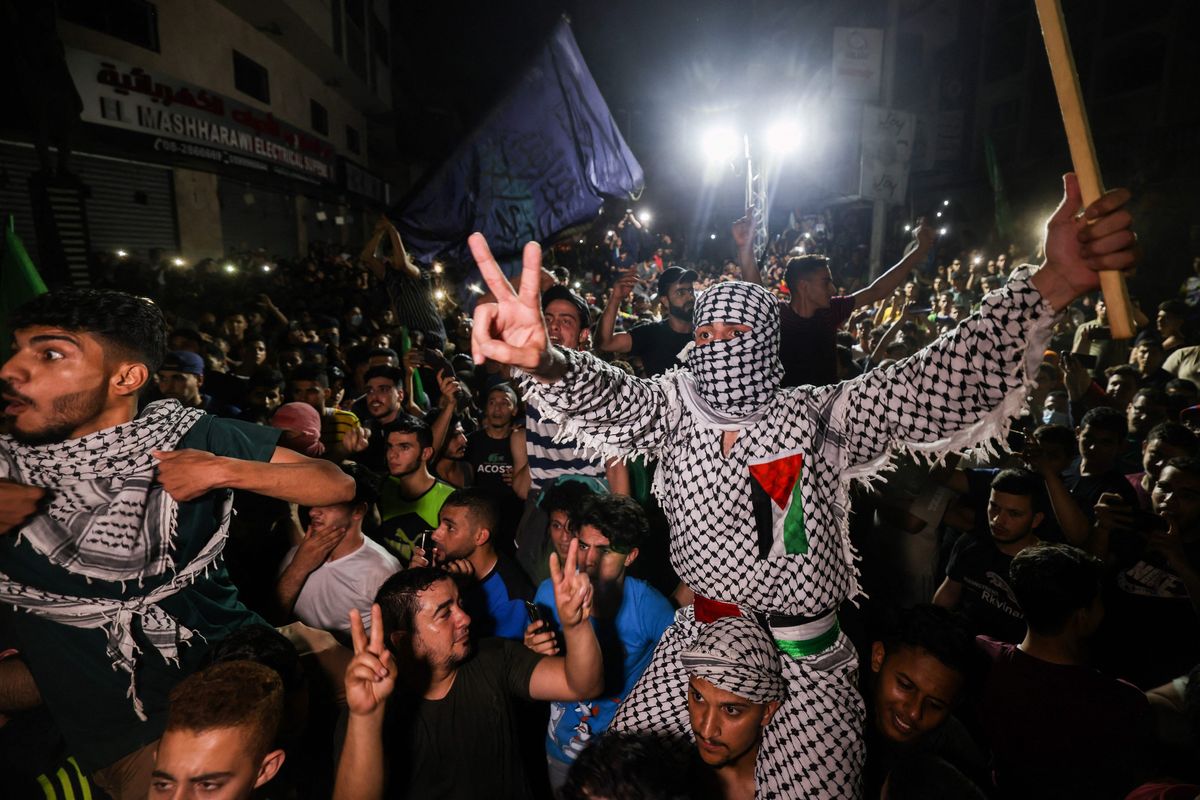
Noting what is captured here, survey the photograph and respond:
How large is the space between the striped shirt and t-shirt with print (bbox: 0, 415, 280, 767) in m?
1.93

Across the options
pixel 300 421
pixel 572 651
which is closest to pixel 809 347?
pixel 572 651

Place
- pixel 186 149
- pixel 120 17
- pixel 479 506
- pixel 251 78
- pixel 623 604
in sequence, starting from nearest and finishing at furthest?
1. pixel 623 604
2. pixel 479 506
3. pixel 120 17
4. pixel 186 149
5. pixel 251 78

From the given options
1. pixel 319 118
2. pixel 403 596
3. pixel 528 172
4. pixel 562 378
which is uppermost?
pixel 319 118

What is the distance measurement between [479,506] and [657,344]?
95.9 inches

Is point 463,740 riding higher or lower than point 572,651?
lower

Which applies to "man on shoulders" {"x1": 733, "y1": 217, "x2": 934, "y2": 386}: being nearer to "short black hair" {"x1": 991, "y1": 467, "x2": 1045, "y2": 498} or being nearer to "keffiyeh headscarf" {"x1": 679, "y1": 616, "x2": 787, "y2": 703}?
"short black hair" {"x1": 991, "y1": 467, "x2": 1045, "y2": 498}

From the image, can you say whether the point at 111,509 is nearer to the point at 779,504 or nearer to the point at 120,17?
the point at 779,504

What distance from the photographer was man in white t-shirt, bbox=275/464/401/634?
3.15 metres

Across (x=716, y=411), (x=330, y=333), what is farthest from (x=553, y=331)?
(x=330, y=333)

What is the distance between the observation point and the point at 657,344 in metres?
5.25

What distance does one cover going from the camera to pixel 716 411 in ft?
7.48

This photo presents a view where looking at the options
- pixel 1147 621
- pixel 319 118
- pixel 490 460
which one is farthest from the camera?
pixel 319 118

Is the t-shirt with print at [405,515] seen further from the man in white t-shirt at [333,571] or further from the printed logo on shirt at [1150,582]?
the printed logo on shirt at [1150,582]

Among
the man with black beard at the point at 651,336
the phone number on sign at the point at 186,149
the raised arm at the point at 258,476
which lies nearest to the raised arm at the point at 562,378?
the raised arm at the point at 258,476
